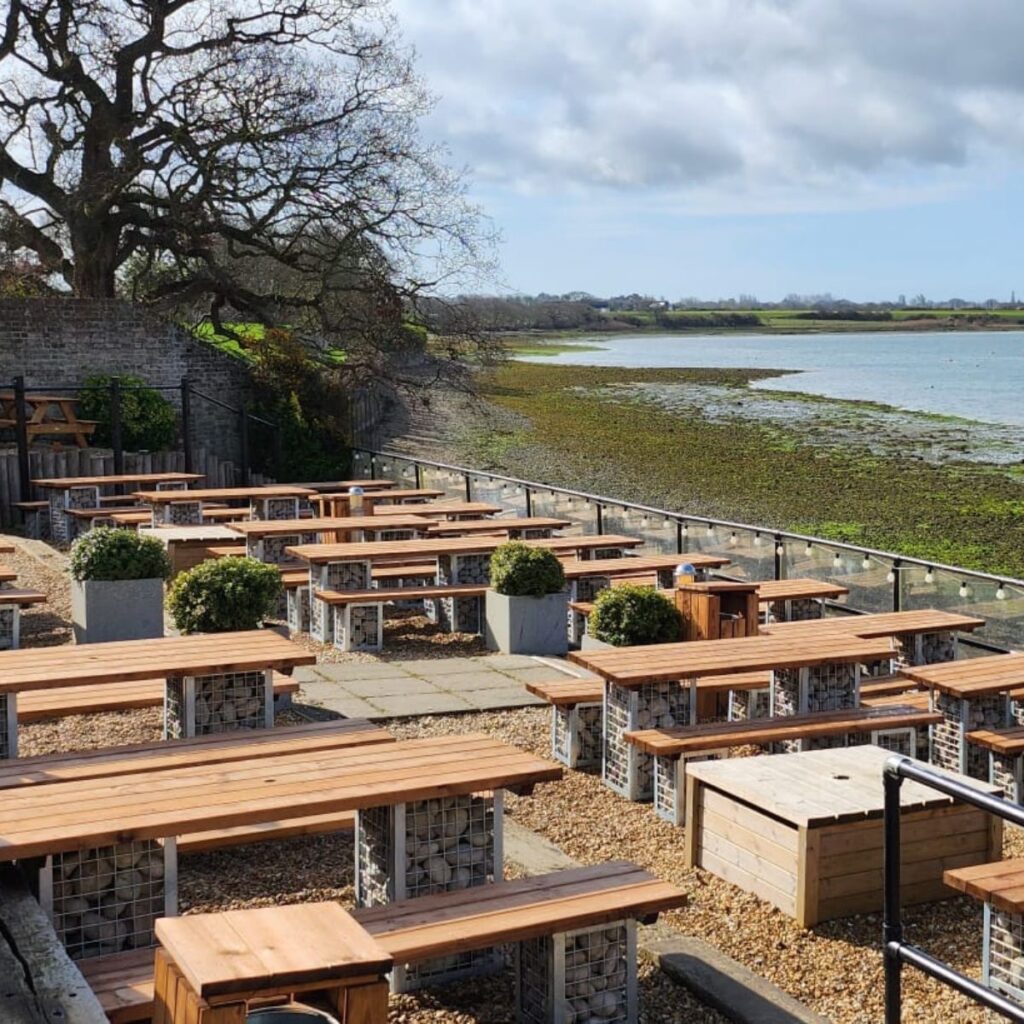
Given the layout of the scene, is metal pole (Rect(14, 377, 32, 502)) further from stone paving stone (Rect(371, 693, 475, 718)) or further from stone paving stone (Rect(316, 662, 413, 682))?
stone paving stone (Rect(371, 693, 475, 718))

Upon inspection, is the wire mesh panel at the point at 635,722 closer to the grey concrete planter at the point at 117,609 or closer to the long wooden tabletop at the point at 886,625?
the long wooden tabletop at the point at 886,625

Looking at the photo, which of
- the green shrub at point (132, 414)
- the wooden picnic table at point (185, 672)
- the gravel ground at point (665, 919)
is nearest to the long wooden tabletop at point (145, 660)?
the wooden picnic table at point (185, 672)

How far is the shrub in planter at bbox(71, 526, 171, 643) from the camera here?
10.3 m

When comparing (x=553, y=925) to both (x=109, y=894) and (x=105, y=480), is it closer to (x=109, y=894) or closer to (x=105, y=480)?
(x=109, y=894)

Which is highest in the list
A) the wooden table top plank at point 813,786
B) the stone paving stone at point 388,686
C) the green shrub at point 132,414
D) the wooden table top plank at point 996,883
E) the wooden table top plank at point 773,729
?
the green shrub at point 132,414

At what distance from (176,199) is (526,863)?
1970 centimetres

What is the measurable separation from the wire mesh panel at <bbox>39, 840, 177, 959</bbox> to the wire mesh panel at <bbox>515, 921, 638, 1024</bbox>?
114cm

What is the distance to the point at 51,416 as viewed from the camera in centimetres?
1939

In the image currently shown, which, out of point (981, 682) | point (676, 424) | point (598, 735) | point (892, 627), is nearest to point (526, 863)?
point (598, 735)

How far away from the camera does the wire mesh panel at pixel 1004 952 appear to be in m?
4.81

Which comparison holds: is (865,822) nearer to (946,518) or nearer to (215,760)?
(215,760)

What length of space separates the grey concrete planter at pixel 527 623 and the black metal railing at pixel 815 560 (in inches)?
98.3

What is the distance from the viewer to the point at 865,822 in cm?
558

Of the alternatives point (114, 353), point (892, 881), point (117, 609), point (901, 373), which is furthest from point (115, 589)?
point (901, 373)
